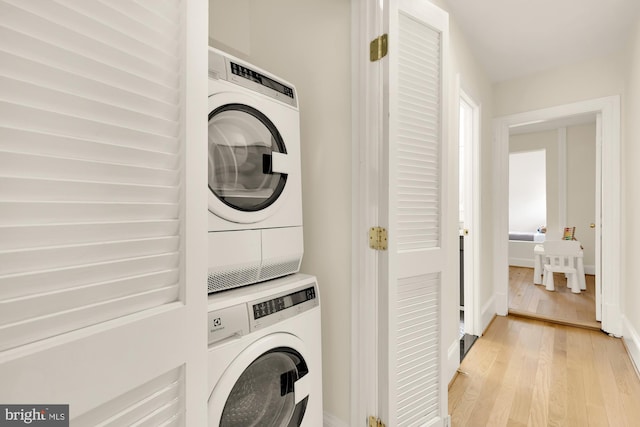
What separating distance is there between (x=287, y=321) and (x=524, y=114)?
3442mm

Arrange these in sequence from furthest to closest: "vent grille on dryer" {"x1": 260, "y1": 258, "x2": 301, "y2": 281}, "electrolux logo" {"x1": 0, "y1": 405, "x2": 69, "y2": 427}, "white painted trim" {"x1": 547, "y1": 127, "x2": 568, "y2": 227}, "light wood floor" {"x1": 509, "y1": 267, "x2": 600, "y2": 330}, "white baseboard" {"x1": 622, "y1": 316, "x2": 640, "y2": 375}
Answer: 1. "white painted trim" {"x1": 547, "y1": 127, "x2": 568, "y2": 227}
2. "light wood floor" {"x1": 509, "y1": 267, "x2": 600, "y2": 330}
3. "white baseboard" {"x1": 622, "y1": 316, "x2": 640, "y2": 375}
4. "vent grille on dryer" {"x1": 260, "y1": 258, "x2": 301, "y2": 281}
5. "electrolux logo" {"x1": 0, "y1": 405, "x2": 69, "y2": 427}

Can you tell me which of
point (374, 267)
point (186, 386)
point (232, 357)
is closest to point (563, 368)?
point (374, 267)

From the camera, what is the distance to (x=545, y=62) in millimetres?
3033

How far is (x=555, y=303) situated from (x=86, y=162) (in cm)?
472

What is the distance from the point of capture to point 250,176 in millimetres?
1168

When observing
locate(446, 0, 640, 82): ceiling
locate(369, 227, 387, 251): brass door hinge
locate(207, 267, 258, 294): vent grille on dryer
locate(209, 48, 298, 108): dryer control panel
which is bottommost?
locate(207, 267, 258, 294): vent grille on dryer

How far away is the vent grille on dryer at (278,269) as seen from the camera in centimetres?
121

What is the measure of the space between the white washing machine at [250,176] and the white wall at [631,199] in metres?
2.64

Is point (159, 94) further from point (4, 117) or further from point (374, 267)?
point (374, 267)

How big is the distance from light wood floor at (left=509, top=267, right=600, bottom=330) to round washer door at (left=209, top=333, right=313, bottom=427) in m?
3.16

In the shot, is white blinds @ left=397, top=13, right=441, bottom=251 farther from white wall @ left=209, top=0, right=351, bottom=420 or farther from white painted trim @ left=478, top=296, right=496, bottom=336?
white painted trim @ left=478, top=296, right=496, bottom=336

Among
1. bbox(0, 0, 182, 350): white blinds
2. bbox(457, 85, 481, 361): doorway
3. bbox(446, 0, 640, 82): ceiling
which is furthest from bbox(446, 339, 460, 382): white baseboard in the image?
bbox(446, 0, 640, 82): ceiling

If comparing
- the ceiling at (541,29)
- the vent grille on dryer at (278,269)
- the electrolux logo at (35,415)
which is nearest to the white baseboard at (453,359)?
the vent grille on dryer at (278,269)

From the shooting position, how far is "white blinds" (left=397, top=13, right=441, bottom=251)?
53.2 inches
